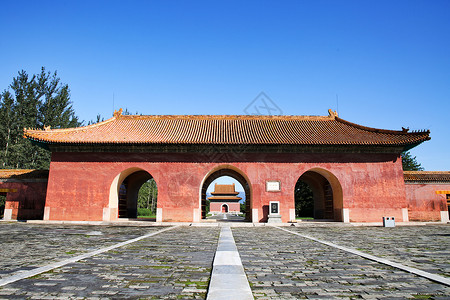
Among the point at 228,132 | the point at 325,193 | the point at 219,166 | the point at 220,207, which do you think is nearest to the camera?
the point at 219,166

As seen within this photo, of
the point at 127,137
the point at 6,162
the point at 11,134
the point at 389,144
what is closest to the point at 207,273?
the point at 127,137

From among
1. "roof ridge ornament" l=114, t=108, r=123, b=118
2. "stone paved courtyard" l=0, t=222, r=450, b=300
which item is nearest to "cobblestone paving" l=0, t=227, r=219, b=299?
"stone paved courtyard" l=0, t=222, r=450, b=300

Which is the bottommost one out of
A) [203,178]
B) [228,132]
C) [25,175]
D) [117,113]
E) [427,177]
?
[203,178]

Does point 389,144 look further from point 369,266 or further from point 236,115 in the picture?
point 369,266

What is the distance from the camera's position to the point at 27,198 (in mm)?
17234

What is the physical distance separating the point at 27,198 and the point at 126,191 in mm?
5543

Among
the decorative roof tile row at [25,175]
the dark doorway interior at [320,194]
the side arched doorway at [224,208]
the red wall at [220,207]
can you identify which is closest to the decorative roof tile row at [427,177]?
the dark doorway interior at [320,194]

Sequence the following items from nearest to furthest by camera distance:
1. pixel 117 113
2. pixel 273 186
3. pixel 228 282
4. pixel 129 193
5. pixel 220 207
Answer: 1. pixel 228 282
2. pixel 273 186
3. pixel 129 193
4. pixel 117 113
5. pixel 220 207

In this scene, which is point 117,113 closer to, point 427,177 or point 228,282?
point 228,282

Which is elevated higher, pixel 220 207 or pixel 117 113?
pixel 117 113

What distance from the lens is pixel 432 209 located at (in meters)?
16.8

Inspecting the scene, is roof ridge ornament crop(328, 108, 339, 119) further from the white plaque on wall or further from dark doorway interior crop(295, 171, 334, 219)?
the white plaque on wall

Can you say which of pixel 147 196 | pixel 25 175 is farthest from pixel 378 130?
pixel 147 196

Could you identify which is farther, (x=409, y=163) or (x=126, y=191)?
(x=409, y=163)
